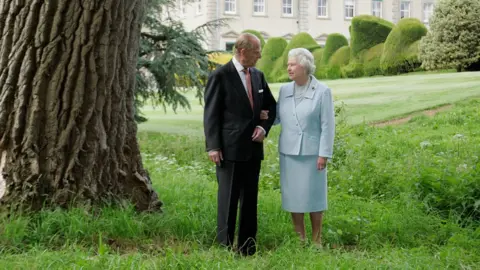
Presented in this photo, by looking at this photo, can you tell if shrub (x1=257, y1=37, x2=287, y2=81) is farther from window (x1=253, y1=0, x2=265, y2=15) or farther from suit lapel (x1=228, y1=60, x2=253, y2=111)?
suit lapel (x1=228, y1=60, x2=253, y2=111)

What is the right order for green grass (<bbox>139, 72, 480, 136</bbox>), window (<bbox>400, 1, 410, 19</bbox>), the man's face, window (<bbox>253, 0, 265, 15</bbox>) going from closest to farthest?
1. the man's face
2. green grass (<bbox>139, 72, 480, 136</bbox>)
3. window (<bbox>253, 0, 265, 15</bbox>)
4. window (<bbox>400, 1, 410, 19</bbox>)

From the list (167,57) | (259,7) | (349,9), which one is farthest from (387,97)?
(349,9)

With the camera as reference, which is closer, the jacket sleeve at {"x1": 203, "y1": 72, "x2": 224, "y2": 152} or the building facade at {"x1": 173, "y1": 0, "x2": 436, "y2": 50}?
the jacket sleeve at {"x1": 203, "y1": 72, "x2": 224, "y2": 152}

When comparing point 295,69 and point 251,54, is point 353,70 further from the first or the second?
point 251,54

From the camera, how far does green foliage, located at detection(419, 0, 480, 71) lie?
708 inches

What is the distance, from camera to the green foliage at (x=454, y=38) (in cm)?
1798

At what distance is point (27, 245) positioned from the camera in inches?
180

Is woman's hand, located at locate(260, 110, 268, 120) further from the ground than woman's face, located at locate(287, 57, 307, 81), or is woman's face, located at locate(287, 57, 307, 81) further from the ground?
woman's face, located at locate(287, 57, 307, 81)

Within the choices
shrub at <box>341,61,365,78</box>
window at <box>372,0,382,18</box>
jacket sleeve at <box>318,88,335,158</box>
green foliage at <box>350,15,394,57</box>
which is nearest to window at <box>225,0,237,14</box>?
green foliage at <box>350,15,394,57</box>

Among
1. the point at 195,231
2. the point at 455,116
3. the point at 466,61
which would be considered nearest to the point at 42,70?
the point at 195,231

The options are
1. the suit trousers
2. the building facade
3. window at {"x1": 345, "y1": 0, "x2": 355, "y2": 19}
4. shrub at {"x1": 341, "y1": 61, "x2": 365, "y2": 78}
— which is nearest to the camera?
the suit trousers

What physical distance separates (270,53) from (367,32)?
9.89 feet

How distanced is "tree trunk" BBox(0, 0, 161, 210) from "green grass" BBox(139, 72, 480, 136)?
27.6 feet

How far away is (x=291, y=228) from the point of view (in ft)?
17.7
